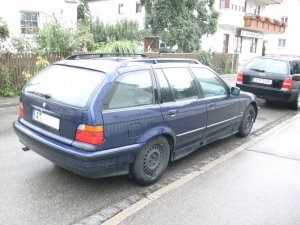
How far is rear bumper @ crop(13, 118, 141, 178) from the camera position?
3.50 meters

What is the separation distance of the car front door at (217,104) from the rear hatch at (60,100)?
75.7 inches

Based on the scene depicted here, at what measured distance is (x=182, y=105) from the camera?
14.8ft

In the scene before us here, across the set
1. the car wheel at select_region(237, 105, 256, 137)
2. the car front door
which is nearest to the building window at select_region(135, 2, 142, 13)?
the car wheel at select_region(237, 105, 256, 137)

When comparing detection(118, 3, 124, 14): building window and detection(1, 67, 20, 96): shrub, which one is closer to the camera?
detection(1, 67, 20, 96): shrub

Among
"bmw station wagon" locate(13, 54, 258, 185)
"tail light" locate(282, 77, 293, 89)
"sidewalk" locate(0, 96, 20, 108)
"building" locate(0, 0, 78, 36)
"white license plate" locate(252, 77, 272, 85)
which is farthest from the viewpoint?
"building" locate(0, 0, 78, 36)

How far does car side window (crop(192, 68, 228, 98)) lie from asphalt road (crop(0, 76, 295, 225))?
108 cm

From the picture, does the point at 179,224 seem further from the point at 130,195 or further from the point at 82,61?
the point at 82,61

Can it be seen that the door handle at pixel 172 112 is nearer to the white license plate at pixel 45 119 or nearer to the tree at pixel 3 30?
the white license plate at pixel 45 119

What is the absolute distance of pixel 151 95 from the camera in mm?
4125

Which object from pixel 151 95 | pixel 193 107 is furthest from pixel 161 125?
pixel 193 107

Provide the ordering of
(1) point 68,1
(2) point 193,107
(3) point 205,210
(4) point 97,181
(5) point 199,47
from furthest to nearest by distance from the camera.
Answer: (5) point 199,47
(1) point 68,1
(2) point 193,107
(4) point 97,181
(3) point 205,210

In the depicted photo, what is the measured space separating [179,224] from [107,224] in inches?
29.2

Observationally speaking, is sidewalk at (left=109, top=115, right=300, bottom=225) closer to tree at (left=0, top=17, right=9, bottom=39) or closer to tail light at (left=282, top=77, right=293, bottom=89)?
tail light at (left=282, top=77, right=293, bottom=89)

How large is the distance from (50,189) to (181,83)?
2.27 metres
